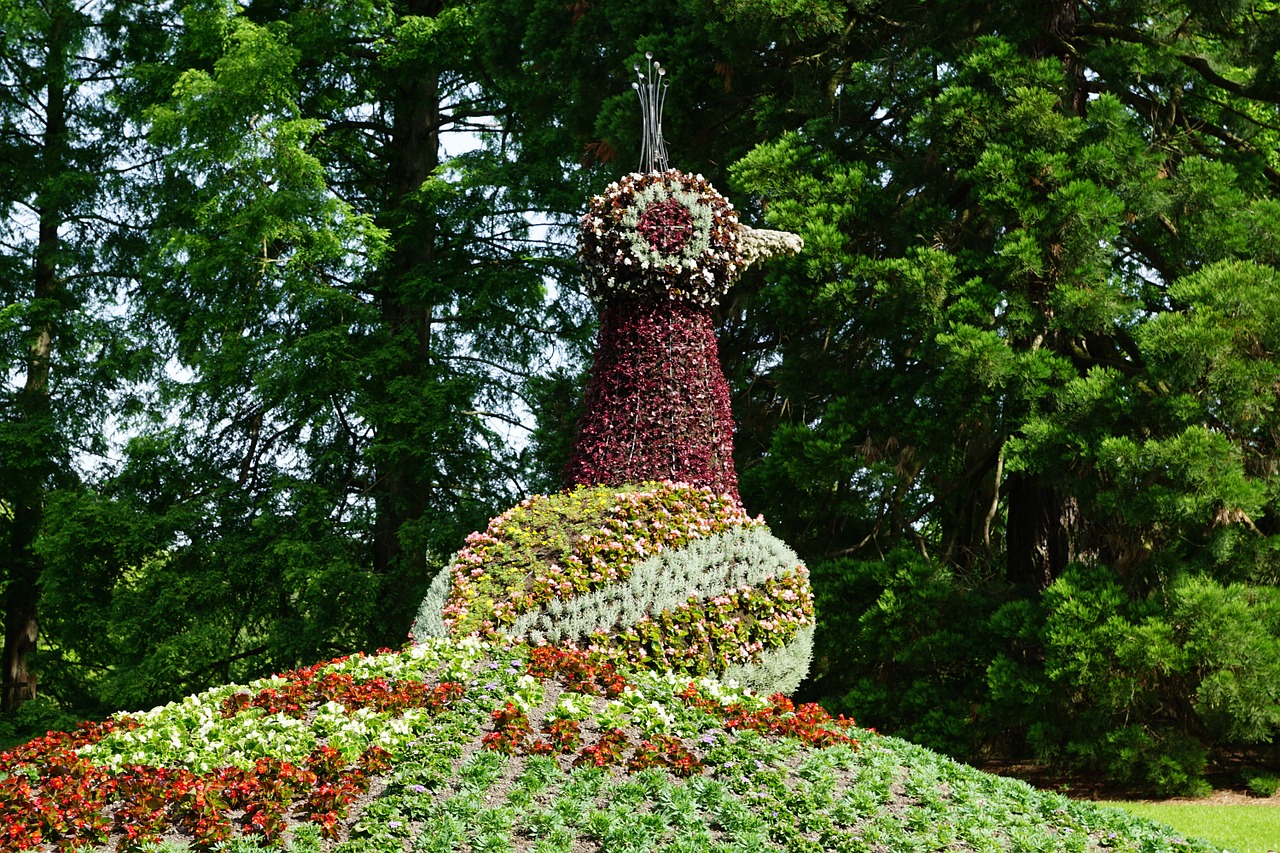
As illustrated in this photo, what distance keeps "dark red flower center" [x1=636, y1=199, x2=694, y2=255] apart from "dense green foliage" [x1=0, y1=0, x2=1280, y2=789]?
246 cm

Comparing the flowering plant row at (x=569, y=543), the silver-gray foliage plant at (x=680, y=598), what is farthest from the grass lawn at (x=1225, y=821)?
the flowering plant row at (x=569, y=543)

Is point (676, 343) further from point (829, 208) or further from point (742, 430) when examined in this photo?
point (742, 430)

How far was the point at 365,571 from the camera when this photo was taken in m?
13.0

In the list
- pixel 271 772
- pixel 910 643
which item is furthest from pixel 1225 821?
pixel 271 772

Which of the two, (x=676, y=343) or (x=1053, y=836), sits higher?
(x=676, y=343)

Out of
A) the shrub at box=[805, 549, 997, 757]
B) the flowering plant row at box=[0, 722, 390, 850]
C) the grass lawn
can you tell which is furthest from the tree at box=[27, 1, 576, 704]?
the flowering plant row at box=[0, 722, 390, 850]

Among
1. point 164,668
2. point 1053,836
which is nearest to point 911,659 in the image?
point 1053,836

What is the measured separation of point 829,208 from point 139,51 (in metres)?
10.7

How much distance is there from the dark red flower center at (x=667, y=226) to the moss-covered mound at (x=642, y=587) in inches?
55.4

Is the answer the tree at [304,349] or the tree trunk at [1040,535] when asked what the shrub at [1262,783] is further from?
the tree at [304,349]

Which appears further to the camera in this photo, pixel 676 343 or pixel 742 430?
pixel 742 430

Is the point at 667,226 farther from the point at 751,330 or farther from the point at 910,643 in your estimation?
the point at 751,330

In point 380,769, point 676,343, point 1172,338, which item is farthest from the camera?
point 1172,338

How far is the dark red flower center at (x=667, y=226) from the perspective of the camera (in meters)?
7.14
